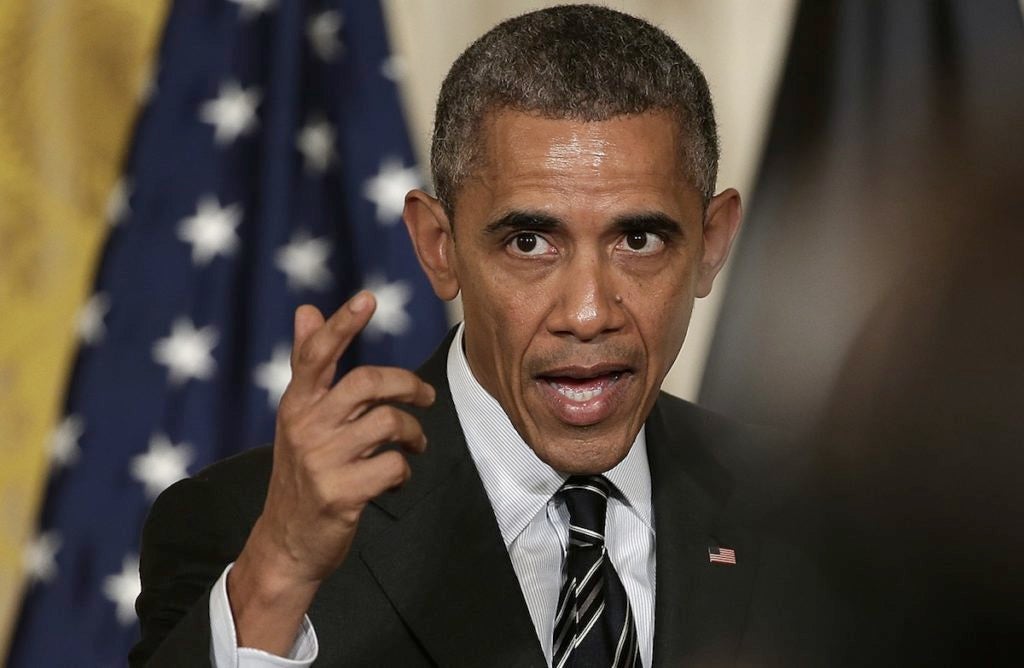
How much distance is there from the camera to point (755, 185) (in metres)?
2.50

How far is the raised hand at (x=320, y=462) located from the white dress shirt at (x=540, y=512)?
422 mm

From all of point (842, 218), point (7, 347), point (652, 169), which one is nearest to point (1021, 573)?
point (652, 169)

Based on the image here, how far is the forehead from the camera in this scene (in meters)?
1.59

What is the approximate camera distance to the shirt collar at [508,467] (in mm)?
1679

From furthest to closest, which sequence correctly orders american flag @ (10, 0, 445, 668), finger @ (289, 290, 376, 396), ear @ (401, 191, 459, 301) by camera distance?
american flag @ (10, 0, 445, 668)
ear @ (401, 191, 459, 301)
finger @ (289, 290, 376, 396)

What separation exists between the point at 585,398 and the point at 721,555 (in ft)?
1.05

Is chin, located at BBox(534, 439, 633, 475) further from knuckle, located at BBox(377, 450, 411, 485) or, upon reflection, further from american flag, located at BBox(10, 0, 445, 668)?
american flag, located at BBox(10, 0, 445, 668)

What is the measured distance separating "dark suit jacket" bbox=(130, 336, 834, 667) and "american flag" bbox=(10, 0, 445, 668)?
0.60 meters

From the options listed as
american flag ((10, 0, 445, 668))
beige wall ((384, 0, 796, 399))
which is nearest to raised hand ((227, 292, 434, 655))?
american flag ((10, 0, 445, 668))

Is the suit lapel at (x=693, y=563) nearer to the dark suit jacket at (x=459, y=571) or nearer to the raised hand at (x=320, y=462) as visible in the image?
the dark suit jacket at (x=459, y=571)

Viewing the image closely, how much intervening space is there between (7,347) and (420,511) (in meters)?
1.06

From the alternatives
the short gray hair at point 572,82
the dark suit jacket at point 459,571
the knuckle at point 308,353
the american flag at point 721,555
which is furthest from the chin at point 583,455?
the knuckle at point 308,353

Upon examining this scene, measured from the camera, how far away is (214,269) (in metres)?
2.41

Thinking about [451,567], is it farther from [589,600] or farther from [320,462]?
[320,462]
